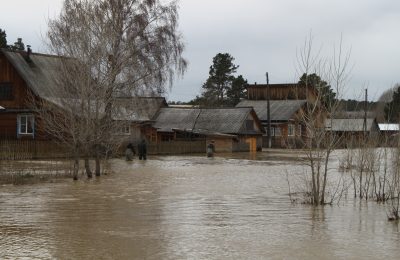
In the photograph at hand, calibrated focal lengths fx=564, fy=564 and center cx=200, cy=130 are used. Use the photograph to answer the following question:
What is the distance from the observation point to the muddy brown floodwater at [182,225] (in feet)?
34.9

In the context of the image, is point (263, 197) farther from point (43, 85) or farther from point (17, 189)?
point (43, 85)

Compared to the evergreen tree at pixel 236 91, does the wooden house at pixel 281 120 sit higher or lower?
lower

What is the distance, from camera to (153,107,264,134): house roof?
186 ft

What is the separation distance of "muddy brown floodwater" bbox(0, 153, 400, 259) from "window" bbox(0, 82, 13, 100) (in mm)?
22745

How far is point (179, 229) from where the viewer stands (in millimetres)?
12773

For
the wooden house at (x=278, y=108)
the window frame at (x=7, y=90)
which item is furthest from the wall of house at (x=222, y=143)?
the window frame at (x=7, y=90)

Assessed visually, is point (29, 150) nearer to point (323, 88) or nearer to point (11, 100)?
point (11, 100)

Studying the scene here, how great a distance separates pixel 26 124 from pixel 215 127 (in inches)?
847

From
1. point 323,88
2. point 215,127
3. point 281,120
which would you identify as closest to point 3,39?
point 215,127

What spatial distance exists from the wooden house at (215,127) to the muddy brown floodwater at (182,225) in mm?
32591

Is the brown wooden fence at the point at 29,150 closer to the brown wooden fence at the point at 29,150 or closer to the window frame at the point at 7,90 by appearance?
the brown wooden fence at the point at 29,150

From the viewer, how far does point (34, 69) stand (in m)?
42.7

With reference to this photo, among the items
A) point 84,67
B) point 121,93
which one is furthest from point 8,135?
point 84,67

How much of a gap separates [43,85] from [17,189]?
2206cm
